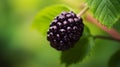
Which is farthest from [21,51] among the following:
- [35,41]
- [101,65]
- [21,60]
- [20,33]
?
[101,65]

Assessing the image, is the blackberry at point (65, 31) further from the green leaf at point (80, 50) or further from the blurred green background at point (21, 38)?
the blurred green background at point (21, 38)

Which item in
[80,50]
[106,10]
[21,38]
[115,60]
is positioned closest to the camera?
[106,10]

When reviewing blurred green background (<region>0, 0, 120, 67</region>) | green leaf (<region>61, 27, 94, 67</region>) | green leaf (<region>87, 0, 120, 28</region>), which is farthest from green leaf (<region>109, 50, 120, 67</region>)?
blurred green background (<region>0, 0, 120, 67</region>)

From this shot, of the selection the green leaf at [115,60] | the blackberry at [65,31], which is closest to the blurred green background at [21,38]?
the green leaf at [115,60]

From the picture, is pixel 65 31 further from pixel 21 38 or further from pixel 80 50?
pixel 21 38

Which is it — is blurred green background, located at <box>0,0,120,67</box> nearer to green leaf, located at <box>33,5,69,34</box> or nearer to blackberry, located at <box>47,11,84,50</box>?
green leaf, located at <box>33,5,69,34</box>

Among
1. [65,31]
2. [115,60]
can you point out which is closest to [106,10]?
[65,31]
